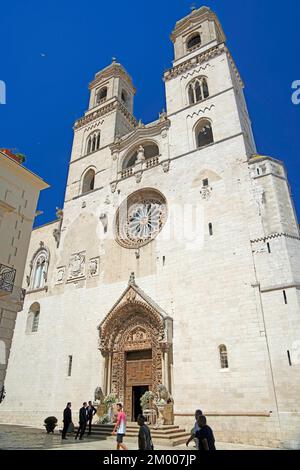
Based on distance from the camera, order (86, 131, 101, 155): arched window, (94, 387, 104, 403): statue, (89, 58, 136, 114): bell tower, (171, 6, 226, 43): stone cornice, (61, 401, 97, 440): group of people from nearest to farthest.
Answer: (61, 401, 97, 440): group of people < (94, 387, 104, 403): statue < (171, 6, 226, 43): stone cornice < (86, 131, 101, 155): arched window < (89, 58, 136, 114): bell tower

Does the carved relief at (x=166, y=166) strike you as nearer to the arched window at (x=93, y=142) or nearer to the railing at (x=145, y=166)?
the railing at (x=145, y=166)

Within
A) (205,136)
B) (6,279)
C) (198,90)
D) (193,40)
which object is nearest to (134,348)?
(6,279)

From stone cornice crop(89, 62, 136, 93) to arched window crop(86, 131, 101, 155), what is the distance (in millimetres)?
7082

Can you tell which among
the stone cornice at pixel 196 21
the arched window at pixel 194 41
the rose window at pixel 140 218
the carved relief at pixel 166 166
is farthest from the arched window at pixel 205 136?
the stone cornice at pixel 196 21

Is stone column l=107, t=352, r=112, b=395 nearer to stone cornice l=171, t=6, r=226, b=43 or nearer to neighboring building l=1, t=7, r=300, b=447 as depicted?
neighboring building l=1, t=7, r=300, b=447

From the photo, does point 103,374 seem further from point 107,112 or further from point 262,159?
point 107,112

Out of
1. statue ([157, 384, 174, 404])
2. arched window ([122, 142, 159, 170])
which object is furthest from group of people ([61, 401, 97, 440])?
arched window ([122, 142, 159, 170])

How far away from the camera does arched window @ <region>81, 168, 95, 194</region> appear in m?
24.4

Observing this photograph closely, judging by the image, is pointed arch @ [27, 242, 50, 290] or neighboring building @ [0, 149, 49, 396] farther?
pointed arch @ [27, 242, 50, 290]

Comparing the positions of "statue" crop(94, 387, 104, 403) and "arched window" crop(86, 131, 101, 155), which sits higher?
"arched window" crop(86, 131, 101, 155)

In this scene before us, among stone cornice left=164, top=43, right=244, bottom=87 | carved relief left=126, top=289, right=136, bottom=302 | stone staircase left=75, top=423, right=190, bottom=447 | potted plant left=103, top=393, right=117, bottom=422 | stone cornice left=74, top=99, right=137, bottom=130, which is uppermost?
stone cornice left=74, top=99, right=137, bottom=130

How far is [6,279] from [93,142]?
58.7 ft

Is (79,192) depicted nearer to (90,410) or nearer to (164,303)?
(164,303)

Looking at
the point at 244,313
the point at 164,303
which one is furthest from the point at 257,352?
the point at 164,303
